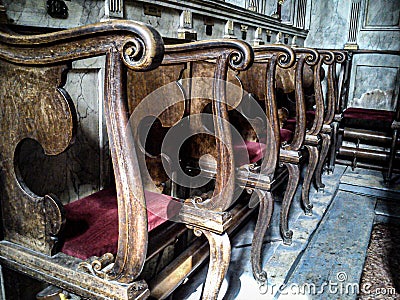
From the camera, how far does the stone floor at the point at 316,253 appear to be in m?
1.96

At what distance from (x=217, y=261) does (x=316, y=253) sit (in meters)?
1.21

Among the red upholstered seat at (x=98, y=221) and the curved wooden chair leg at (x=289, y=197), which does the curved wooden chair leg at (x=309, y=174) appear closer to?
the curved wooden chair leg at (x=289, y=197)

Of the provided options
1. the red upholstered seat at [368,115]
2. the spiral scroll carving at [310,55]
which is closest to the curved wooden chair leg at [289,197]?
the spiral scroll carving at [310,55]

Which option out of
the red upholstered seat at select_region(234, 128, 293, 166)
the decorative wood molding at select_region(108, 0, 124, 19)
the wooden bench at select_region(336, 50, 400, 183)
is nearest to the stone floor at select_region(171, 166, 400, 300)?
the wooden bench at select_region(336, 50, 400, 183)

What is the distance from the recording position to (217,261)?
4.45 feet

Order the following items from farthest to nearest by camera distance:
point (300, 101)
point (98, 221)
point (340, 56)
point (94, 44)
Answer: point (340, 56), point (300, 101), point (98, 221), point (94, 44)

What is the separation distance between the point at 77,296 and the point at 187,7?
1856mm

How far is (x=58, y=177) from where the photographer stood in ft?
5.39

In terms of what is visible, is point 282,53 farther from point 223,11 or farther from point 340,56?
point 340,56

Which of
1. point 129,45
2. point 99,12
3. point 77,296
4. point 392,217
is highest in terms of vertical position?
point 99,12

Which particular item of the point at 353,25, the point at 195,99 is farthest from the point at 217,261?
the point at 353,25

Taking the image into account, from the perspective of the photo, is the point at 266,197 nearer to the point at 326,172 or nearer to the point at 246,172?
the point at 246,172

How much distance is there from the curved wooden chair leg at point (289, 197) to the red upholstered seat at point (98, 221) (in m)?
1.02

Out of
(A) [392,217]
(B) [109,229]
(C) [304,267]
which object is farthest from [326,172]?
(B) [109,229]
